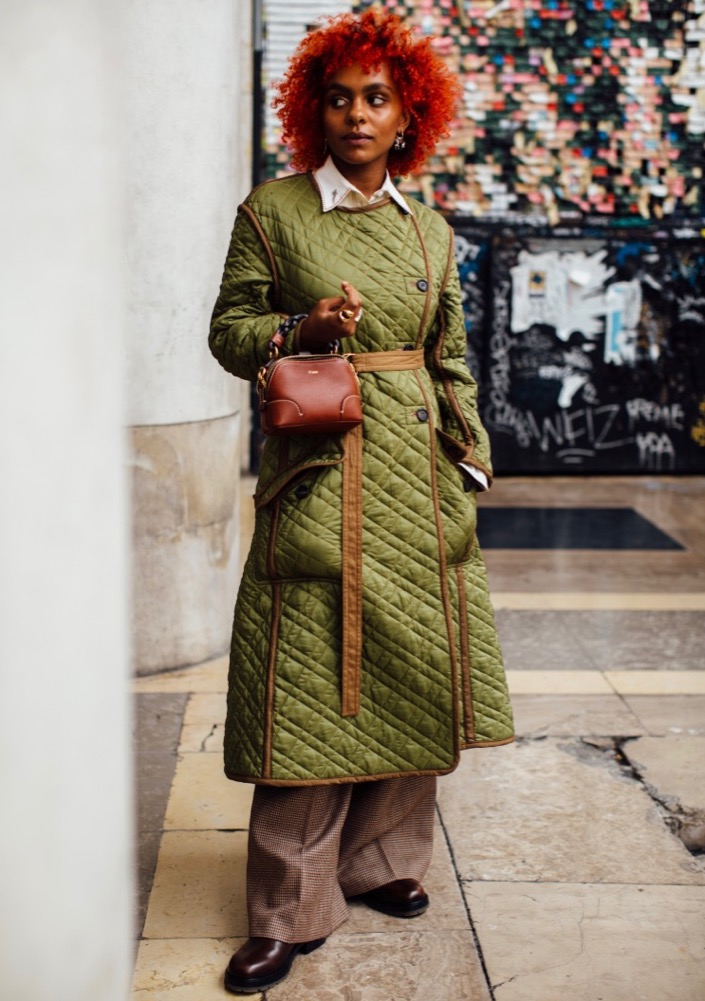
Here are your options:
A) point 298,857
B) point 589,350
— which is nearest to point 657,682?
point 298,857

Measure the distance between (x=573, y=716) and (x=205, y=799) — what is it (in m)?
1.36

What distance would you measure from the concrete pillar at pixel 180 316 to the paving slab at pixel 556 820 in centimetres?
128

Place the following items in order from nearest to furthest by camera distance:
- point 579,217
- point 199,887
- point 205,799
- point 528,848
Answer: point 199,887
point 528,848
point 205,799
point 579,217

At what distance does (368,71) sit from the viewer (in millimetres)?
2803

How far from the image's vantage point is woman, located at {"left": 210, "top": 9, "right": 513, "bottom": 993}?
2.81 m

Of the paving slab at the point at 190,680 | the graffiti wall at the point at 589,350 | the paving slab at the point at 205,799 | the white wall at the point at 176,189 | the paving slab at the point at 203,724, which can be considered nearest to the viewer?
the paving slab at the point at 205,799

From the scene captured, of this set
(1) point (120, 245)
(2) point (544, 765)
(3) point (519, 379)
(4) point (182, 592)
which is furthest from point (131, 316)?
(3) point (519, 379)

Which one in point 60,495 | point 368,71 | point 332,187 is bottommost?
point 60,495

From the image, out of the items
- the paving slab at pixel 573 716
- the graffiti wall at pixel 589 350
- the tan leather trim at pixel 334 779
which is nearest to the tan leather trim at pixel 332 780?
the tan leather trim at pixel 334 779

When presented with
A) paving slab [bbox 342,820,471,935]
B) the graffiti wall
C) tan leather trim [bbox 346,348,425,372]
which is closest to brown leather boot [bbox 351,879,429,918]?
paving slab [bbox 342,820,471,935]

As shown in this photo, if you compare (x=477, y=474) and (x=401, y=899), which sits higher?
(x=477, y=474)

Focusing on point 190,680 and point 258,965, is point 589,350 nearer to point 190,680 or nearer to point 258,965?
point 190,680

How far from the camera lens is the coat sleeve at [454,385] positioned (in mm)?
2986

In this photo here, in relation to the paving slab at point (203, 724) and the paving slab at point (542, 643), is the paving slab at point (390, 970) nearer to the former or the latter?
the paving slab at point (203, 724)
